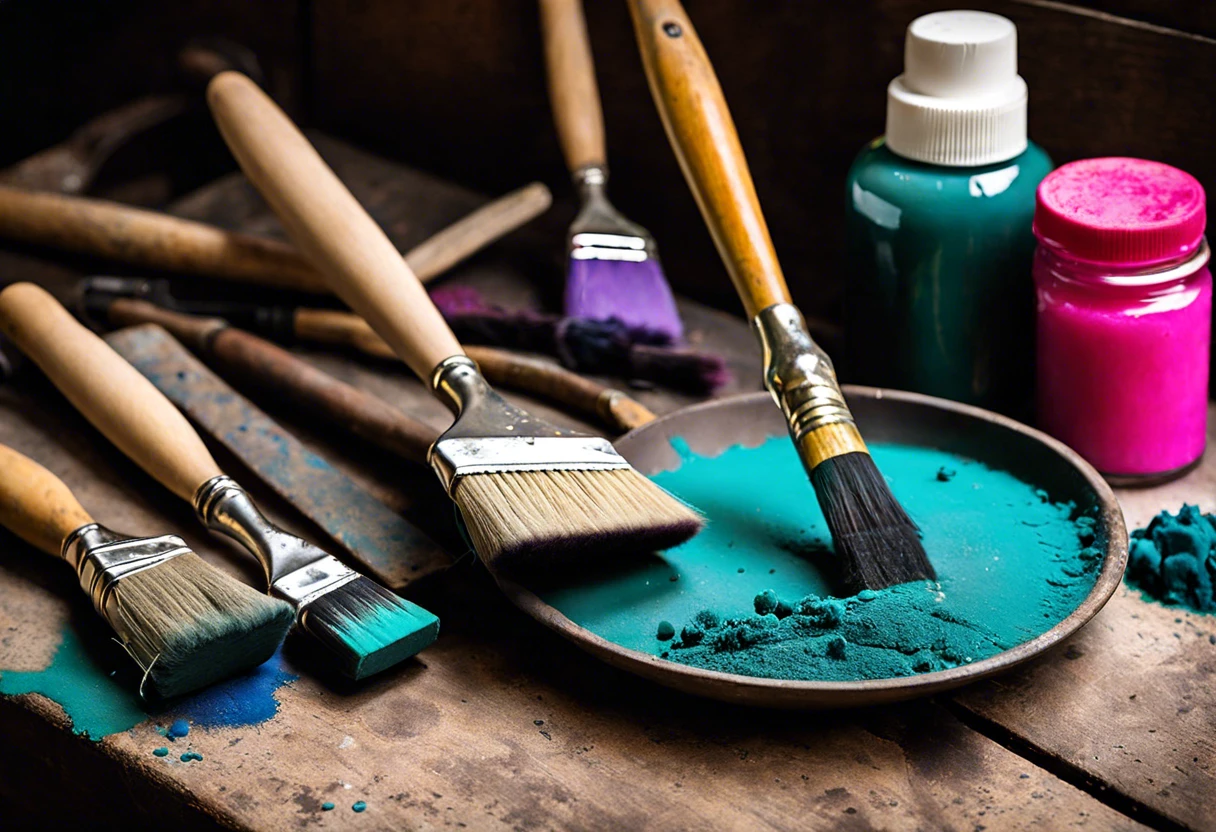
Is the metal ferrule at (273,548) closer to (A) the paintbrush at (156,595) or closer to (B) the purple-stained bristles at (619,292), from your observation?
(A) the paintbrush at (156,595)

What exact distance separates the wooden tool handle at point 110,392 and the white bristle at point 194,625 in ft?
0.40

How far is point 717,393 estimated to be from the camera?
118cm

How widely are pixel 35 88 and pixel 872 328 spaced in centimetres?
116

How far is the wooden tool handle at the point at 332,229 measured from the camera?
101 cm

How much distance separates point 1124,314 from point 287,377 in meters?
0.66

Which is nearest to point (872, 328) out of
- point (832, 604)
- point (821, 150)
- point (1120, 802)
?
point (821, 150)

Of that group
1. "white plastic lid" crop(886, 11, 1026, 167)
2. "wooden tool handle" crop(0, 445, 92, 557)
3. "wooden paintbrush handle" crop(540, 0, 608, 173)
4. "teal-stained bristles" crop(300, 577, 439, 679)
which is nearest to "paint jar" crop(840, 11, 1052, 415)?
"white plastic lid" crop(886, 11, 1026, 167)

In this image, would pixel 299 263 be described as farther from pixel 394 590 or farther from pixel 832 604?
pixel 832 604

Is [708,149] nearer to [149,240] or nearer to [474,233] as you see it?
[474,233]

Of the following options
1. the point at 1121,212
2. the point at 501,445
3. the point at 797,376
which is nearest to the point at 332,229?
the point at 501,445

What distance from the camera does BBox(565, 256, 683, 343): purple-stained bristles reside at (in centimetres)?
123

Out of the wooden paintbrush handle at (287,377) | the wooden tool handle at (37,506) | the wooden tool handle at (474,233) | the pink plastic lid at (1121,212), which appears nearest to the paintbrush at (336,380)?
the wooden paintbrush handle at (287,377)

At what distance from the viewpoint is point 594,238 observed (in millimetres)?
1253

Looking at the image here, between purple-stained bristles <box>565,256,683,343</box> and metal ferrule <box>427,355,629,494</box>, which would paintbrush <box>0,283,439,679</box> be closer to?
metal ferrule <box>427,355,629,494</box>
